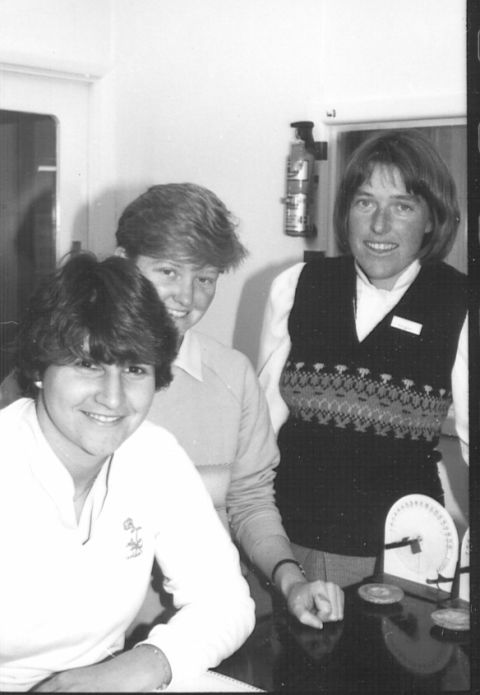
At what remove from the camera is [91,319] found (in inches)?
30.3

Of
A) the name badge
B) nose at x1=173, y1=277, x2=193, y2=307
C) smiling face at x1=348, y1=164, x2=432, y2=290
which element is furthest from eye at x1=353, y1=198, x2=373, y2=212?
nose at x1=173, y1=277, x2=193, y2=307

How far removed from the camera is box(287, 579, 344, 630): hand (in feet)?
2.90

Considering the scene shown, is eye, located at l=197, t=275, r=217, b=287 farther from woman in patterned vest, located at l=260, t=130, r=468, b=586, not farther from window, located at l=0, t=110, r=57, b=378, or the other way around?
window, located at l=0, t=110, r=57, b=378

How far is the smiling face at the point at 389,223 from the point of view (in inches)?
43.3

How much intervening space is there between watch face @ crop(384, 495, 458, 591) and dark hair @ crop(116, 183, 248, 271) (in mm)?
388

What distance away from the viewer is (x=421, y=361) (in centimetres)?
106

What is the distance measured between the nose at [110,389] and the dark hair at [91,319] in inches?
0.6

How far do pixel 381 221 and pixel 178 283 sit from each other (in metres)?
0.30

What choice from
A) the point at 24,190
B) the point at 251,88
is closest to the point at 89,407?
the point at 24,190

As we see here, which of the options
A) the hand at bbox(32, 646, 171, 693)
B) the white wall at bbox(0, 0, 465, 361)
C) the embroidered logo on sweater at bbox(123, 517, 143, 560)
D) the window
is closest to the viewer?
the hand at bbox(32, 646, 171, 693)

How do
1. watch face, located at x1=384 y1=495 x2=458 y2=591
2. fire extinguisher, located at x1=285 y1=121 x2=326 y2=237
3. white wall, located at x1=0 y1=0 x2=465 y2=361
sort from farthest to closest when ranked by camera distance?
fire extinguisher, located at x1=285 y1=121 x2=326 y2=237, white wall, located at x1=0 y1=0 x2=465 y2=361, watch face, located at x1=384 y1=495 x2=458 y2=591

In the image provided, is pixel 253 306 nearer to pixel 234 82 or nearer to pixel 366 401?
pixel 234 82

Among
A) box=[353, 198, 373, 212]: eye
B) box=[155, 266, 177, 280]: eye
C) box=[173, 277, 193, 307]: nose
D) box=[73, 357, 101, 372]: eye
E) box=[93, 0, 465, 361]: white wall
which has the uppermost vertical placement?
box=[93, 0, 465, 361]: white wall

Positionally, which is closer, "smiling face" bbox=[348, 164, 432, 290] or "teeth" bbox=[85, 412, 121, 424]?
"teeth" bbox=[85, 412, 121, 424]
